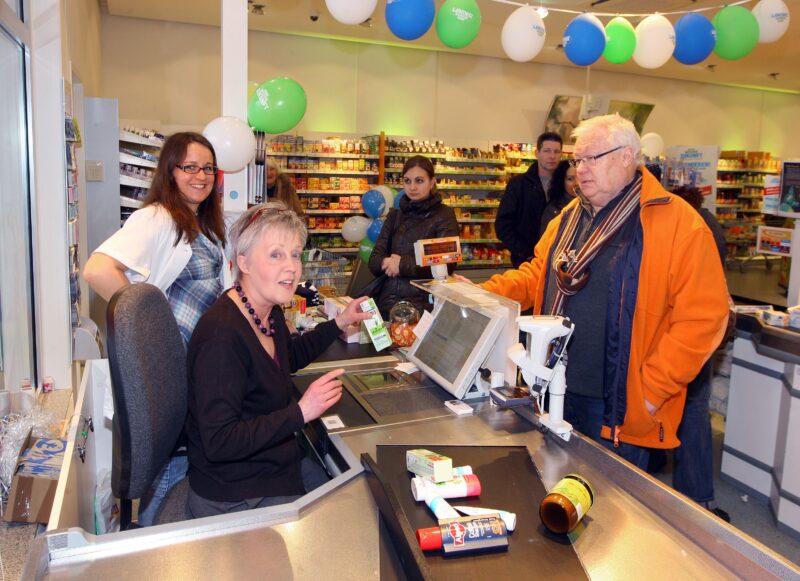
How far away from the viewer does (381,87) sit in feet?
34.9

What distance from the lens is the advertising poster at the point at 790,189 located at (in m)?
4.23

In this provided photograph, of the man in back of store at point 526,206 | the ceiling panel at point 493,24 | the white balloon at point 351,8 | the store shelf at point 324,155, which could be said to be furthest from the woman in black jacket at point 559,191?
the store shelf at point 324,155

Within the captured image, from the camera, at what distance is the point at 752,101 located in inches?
565

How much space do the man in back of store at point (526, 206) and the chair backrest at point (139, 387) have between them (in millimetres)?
3483

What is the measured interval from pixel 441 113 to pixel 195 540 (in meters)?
10.5

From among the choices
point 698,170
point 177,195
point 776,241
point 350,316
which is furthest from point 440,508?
point 698,170

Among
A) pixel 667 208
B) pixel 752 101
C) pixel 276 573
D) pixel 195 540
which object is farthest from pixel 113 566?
pixel 752 101

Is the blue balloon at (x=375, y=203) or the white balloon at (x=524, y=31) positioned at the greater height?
the white balloon at (x=524, y=31)

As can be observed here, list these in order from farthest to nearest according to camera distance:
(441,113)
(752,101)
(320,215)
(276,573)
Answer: (752,101)
(441,113)
(320,215)
(276,573)

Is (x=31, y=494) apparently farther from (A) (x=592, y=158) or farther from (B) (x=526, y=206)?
(B) (x=526, y=206)

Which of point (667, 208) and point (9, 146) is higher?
point (9, 146)

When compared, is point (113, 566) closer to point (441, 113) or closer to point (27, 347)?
point (27, 347)

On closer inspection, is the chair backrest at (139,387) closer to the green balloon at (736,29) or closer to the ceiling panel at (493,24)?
the green balloon at (736,29)

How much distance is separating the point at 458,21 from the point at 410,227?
203 cm
